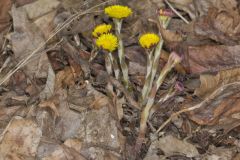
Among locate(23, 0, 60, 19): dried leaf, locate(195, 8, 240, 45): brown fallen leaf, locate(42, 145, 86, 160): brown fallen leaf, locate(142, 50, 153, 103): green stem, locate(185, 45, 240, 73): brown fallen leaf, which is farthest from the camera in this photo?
locate(23, 0, 60, 19): dried leaf

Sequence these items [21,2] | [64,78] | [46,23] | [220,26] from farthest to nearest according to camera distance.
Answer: [21,2] → [46,23] → [220,26] → [64,78]

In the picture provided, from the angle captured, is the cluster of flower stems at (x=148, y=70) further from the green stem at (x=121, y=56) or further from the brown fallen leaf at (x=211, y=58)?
the brown fallen leaf at (x=211, y=58)

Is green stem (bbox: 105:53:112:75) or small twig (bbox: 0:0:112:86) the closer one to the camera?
green stem (bbox: 105:53:112:75)

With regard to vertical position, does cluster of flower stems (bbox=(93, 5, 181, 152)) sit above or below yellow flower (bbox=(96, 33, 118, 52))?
below

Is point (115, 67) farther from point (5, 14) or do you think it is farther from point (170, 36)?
point (5, 14)

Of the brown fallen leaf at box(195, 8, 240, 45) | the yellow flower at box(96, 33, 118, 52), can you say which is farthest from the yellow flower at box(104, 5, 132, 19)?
the brown fallen leaf at box(195, 8, 240, 45)

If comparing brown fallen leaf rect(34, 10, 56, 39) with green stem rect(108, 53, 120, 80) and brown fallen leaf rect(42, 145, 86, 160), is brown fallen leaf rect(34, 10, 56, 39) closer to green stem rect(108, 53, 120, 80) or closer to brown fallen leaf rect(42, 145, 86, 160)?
green stem rect(108, 53, 120, 80)

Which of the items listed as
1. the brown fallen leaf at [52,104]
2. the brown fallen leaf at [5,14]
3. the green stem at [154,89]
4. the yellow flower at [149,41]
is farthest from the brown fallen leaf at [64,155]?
the brown fallen leaf at [5,14]

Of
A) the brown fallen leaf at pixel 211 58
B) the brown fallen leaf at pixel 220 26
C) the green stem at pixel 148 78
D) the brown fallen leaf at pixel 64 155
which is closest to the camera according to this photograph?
the brown fallen leaf at pixel 64 155

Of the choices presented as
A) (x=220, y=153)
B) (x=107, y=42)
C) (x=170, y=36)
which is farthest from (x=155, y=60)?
(x=220, y=153)
